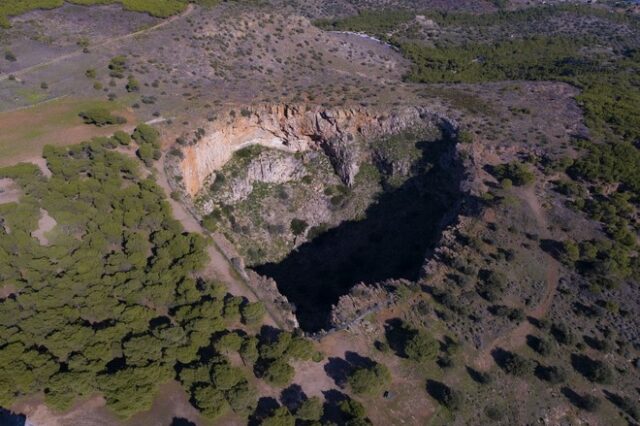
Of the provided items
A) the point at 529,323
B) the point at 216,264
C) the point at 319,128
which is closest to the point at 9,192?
the point at 216,264

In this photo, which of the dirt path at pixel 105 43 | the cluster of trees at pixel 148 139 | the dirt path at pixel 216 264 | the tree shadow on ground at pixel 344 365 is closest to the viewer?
the tree shadow on ground at pixel 344 365

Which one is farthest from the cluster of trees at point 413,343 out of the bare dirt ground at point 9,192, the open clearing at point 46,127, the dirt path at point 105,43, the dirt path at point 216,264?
the dirt path at point 105,43

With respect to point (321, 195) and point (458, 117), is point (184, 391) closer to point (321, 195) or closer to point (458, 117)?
point (321, 195)

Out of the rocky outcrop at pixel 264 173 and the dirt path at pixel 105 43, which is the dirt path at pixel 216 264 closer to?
the rocky outcrop at pixel 264 173

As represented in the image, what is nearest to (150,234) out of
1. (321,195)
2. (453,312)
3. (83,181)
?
(83,181)

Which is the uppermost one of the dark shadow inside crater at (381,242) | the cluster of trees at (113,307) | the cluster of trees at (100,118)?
the cluster of trees at (100,118)

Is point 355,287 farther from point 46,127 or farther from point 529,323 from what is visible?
point 46,127
